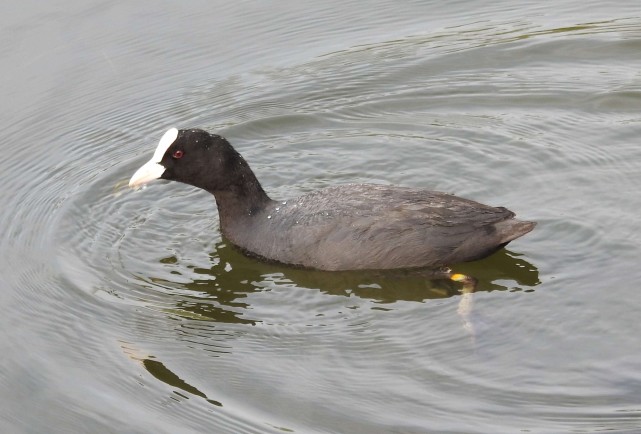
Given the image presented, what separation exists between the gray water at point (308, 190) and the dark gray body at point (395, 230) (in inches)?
6.5

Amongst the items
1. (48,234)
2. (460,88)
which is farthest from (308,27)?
(48,234)

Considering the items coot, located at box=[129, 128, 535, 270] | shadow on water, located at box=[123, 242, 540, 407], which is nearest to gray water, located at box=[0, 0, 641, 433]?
shadow on water, located at box=[123, 242, 540, 407]

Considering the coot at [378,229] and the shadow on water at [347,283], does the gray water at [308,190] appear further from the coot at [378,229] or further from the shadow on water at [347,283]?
the coot at [378,229]

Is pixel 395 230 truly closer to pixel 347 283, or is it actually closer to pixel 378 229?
pixel 378 229

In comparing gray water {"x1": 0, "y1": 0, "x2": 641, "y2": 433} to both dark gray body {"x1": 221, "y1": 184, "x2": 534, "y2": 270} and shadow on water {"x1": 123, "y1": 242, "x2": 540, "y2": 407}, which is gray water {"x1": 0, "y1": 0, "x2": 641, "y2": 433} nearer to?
shadow on water {"x1": 123, "y1": 242, "x2": 540, "y2": 407}

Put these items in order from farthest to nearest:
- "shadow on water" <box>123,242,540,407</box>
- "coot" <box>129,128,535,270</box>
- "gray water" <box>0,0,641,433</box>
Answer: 1. "coot" <box>129,128,535,270</box>
2. "shadow on water" <box>123,242,540,407</box>
3. "gray water" <box>0,0,641,433</box>

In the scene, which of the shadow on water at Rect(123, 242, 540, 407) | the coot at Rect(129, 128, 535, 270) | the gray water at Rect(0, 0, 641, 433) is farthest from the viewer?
the coot at Rect(129, 128, 535, 270)

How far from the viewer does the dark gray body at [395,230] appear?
24.2ft

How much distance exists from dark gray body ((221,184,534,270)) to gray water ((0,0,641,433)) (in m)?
0.16

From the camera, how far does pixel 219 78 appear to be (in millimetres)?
10234

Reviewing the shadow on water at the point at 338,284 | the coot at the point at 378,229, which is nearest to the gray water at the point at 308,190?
the shadow on water at the point at 338,284

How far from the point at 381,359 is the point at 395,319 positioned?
513 mm

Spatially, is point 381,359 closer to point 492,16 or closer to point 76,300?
point 76,300

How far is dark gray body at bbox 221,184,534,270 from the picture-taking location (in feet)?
24.2
